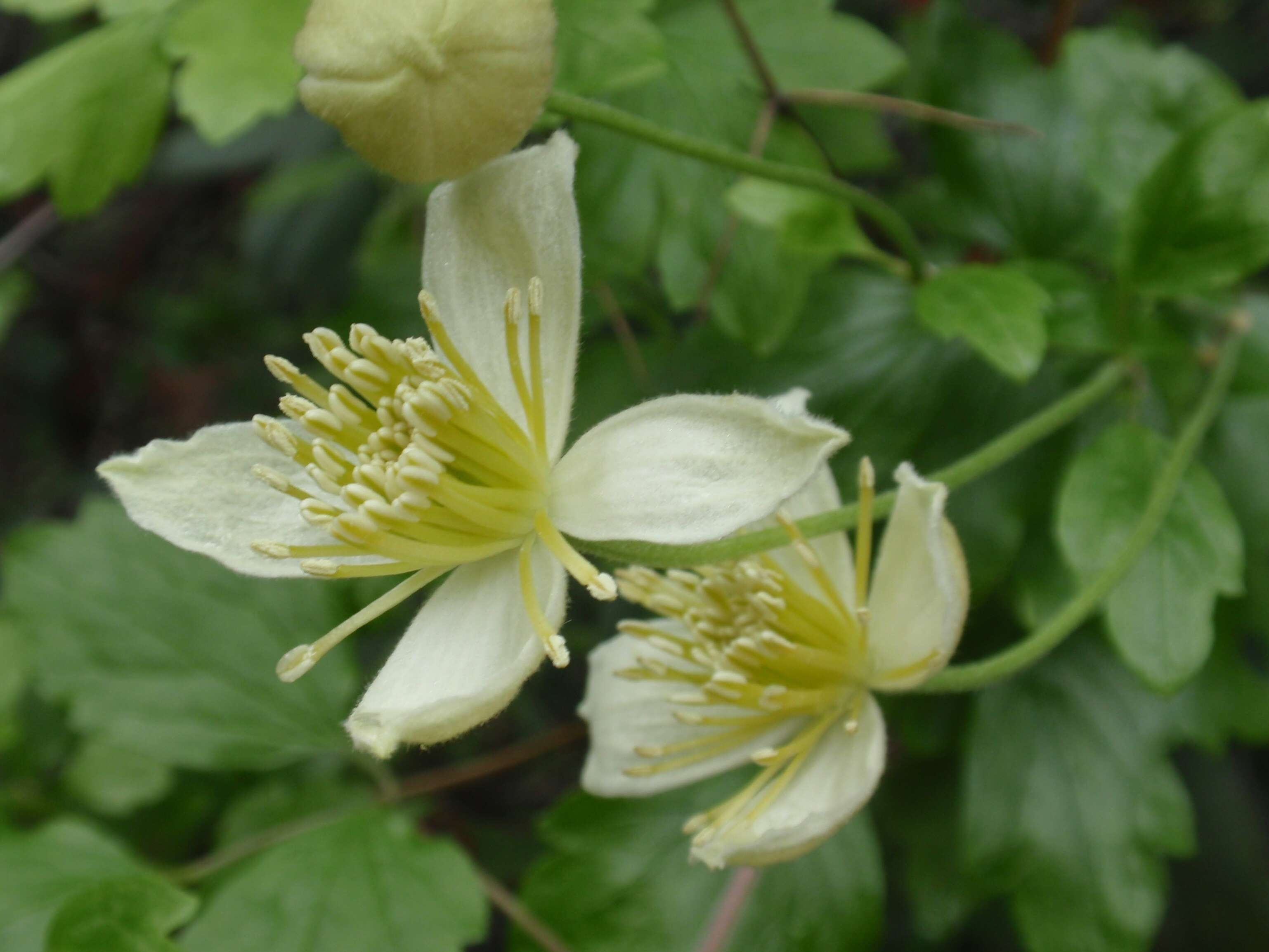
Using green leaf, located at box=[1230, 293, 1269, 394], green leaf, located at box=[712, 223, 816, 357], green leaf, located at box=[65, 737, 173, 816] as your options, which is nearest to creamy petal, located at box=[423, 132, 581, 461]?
green leaf, located at box=[712, 223, 816, 357]

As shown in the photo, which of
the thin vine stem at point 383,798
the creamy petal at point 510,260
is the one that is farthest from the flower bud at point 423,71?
the thin vine stem at point 383,798

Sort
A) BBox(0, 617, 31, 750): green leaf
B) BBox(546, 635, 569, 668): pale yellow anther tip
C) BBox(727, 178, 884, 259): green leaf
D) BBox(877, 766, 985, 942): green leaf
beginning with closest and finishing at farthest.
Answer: BBox(546, 635, 569, 668): pale yellow anther tip → BBox(727, 178, 884, 259): green leaf → BBox(877, 766, 985, 942): green leaf → BBox(0, 617, 31, 750): green leaf

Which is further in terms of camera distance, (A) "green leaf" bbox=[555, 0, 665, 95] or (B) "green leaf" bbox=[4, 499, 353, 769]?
(B) "green leaf" bbox=[4, 499, 353, 769]

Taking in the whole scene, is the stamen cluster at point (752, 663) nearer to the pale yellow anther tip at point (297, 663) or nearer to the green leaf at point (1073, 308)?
the pale yellow anther tip at point (297, 663)

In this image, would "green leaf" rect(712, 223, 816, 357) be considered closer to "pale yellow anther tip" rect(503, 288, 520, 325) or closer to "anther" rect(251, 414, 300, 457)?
"pale yellow anther tip" rect(503, 288, 520, 325)

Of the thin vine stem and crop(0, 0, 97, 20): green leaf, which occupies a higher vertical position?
crop(0, 0, 97, 20): green leaf

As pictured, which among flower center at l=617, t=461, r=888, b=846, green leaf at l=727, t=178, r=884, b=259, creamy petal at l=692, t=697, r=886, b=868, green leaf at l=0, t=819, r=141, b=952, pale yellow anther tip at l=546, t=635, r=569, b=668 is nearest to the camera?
pale yellow anther tip at l=546, t=635, r=569, b=668

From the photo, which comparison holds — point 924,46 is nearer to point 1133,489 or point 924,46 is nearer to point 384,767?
point 1133,489
